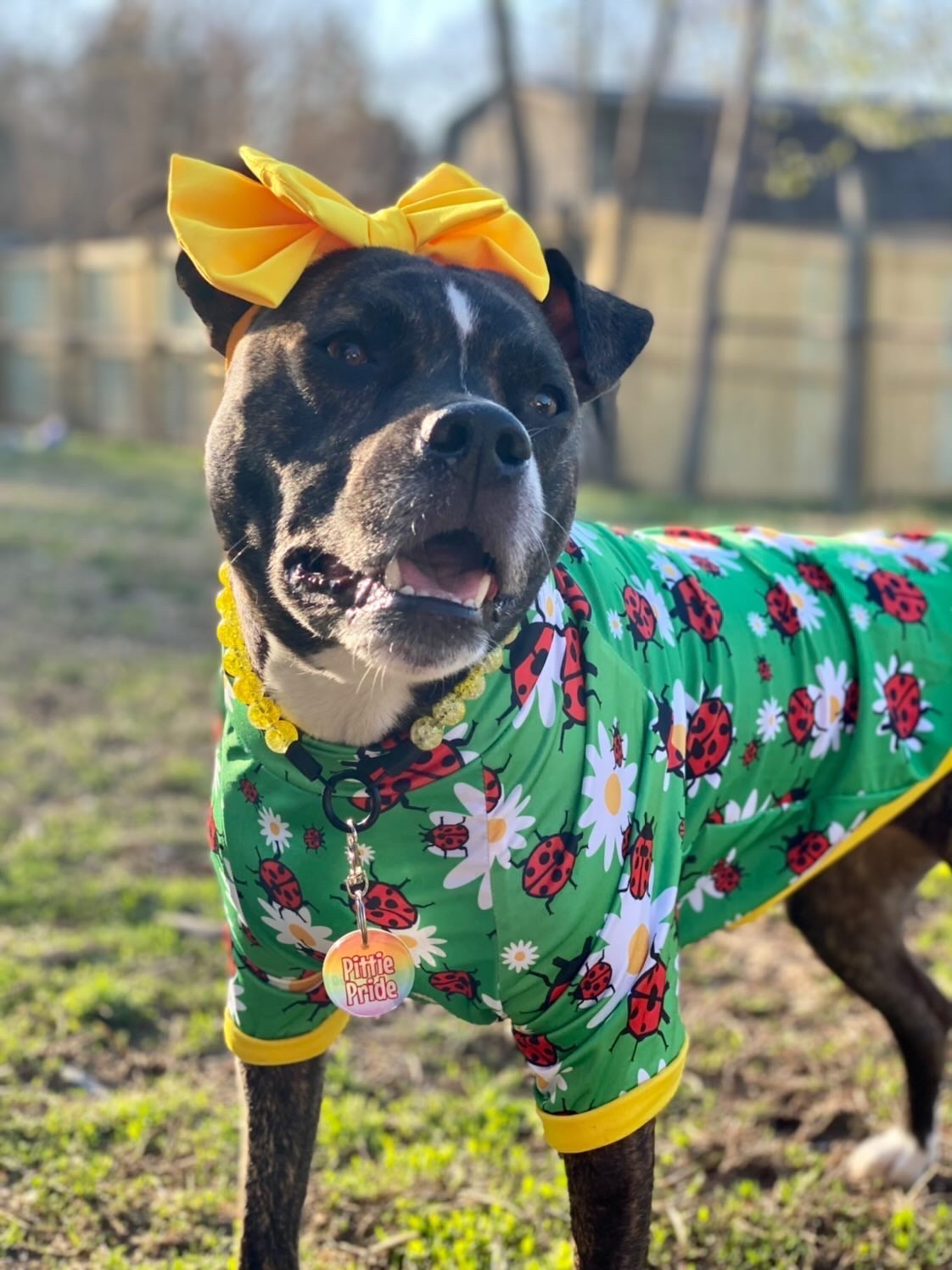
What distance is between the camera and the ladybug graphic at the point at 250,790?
213 centimetres

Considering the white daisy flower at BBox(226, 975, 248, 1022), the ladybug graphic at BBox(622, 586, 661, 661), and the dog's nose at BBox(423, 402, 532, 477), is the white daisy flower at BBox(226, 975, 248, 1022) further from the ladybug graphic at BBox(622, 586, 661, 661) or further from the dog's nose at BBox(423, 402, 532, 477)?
the dog's nose at BBox(423, 402, 532, 477)

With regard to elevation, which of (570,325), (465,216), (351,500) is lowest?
(351,500)

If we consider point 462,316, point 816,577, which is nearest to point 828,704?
point 816,577

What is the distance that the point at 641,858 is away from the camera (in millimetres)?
2119

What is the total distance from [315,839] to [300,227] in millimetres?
960

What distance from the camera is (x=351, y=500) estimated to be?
2033 millimetres

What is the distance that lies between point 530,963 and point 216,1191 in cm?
115

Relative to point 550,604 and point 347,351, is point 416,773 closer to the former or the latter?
point 550,604

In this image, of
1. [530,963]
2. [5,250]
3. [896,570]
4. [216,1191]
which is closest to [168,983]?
[216,1191]

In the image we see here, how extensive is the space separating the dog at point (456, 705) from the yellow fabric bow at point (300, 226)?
25 mm

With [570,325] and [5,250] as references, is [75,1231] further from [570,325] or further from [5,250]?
[5,250]

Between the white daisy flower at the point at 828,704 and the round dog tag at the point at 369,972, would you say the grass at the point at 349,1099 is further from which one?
the white daisy flower at the point at 828,704

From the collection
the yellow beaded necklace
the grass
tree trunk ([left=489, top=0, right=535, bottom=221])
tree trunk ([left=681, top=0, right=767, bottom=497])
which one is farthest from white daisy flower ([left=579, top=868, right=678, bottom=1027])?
tree trunk ([left=681, top=0, right=767, bottom=497])

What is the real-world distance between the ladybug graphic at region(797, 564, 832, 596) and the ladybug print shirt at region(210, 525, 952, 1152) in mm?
22
